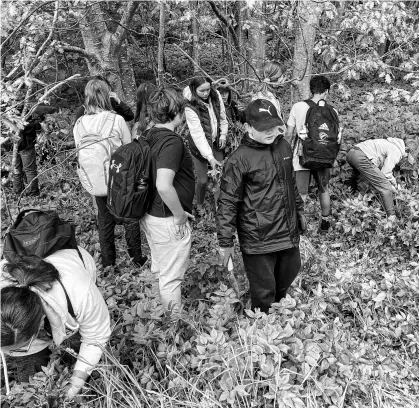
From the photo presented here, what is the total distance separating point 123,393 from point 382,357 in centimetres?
→ 175

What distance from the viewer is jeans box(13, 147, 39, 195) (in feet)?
18.3

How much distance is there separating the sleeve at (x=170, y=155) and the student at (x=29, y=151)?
313cm

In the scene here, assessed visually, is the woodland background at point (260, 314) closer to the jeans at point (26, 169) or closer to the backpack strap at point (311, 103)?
the jeans at point (26, 169)

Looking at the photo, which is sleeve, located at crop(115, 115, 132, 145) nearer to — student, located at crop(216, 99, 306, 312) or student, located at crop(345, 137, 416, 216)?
student, located at crop(216, 99, 306, 312)

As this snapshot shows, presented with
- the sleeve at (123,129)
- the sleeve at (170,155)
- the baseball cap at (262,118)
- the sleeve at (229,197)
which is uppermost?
the baseball cap at (262,118)

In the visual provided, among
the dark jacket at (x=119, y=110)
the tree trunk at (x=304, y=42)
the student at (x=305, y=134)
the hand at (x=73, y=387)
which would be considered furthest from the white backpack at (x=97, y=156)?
the tree trunk at (x=304, y=42)

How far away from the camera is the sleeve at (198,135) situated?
4.40m

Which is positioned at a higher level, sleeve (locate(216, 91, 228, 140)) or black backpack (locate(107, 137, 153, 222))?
black backpack (locate(107, 137, 153, 222))

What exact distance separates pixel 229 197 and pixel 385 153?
2824 mm

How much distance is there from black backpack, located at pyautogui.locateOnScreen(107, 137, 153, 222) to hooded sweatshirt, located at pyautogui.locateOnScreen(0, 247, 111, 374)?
621 millimetres

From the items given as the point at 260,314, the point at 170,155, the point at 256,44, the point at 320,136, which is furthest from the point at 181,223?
the point at 256,44

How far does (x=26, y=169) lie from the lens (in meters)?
5.69

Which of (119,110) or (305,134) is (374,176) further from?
(119,110)

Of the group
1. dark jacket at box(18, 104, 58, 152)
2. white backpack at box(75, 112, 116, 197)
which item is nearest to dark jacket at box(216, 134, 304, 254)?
white backpack at box(75, 112, 116, 197)
